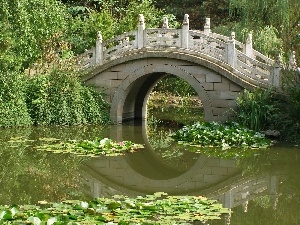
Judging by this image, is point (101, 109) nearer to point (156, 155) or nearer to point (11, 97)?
point (11, 97)

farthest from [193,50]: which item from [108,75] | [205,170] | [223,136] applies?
[205,170]

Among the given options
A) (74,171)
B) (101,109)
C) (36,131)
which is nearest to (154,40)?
(101,109)

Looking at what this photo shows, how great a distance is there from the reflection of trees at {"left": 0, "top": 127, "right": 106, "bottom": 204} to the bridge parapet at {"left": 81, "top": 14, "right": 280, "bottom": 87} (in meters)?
4.20

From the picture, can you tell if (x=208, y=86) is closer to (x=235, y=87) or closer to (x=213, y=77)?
(x=213, y=77)

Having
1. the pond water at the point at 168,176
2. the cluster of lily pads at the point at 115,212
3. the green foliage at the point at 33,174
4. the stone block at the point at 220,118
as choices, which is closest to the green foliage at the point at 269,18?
the stone block at the point at 220,118

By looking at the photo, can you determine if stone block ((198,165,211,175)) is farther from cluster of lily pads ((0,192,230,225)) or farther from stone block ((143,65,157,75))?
stone block ((143,65,157,75))

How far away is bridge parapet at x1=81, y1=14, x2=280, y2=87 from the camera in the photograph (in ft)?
50.4

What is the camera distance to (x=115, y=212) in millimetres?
7992

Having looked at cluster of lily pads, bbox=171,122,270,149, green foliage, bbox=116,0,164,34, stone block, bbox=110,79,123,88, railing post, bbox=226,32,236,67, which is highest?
green foliage, bbox=116,0,164,34

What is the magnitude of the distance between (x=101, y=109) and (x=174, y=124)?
104 inches

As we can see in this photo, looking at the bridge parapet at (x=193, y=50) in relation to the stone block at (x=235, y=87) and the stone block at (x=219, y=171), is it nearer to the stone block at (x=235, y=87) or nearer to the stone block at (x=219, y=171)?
the stone block at (x=235, y=87)

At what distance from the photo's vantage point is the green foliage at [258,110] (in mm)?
14805

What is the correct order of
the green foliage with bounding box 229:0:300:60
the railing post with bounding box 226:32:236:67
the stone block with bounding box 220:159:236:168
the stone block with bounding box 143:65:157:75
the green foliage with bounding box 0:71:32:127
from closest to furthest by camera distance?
the stone block with bounding box 220:159:236:168, the railing post with bounding box 226:32:236:67, the green foliage with bounding box 0:71:32:127, the stone block with bounding box 143:65:157:75, the green foliage with bounding box 229:0:300:60

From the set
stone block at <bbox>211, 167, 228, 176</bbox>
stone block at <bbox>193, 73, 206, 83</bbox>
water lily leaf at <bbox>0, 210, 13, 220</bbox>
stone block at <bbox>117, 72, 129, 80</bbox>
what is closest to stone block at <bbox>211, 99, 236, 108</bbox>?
stone block at <bbox>193, 73, 206, 83</bbox>
